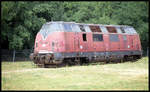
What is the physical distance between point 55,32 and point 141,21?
58.6ft

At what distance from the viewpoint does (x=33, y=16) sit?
26562 millimetres

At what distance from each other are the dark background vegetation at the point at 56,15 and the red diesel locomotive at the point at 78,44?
4.29 metres

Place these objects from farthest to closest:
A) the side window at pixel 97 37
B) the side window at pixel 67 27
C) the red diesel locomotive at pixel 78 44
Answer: the side window at pixel 97 37, the side window at pixel 67 27, the red diesel locomotive at pixel 78 44

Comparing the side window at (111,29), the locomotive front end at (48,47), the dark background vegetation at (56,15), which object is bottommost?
the locomotive front end at (48,47)

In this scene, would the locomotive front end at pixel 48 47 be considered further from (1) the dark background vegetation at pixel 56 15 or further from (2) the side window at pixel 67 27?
(1) the dark background vegetation at pixel 56 15

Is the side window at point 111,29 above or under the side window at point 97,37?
above

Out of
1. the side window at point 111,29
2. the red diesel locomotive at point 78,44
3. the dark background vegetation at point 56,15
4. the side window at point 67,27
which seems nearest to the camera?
the red diesel locomotive at point 78,44

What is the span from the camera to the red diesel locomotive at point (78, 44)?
784 inches

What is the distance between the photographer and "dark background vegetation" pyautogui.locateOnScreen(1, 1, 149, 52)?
80.9 feet

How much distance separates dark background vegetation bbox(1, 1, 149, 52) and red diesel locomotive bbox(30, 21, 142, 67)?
429 cm

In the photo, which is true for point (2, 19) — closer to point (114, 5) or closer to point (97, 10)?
point (97, 10)

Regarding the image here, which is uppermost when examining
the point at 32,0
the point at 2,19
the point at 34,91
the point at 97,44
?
the point at 32,0

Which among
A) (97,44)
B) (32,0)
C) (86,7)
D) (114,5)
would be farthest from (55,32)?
(114,5)

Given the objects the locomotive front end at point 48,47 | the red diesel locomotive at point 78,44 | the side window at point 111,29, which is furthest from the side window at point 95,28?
the locomotive front end at point 48,47
